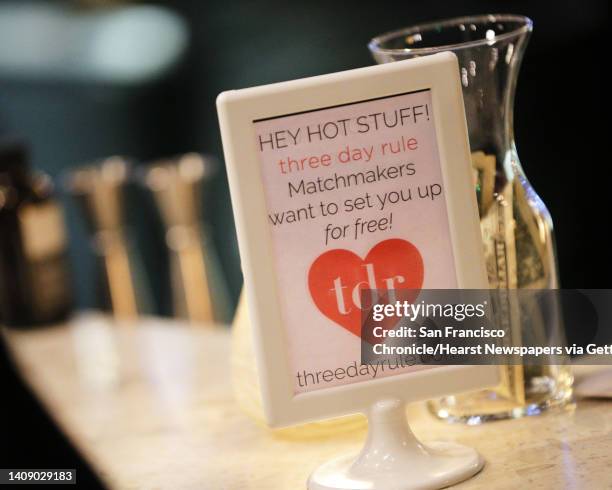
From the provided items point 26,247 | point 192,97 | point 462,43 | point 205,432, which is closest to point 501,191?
point 462,43

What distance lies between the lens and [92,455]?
3.87ft

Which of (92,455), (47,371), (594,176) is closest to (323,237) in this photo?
(92,455)

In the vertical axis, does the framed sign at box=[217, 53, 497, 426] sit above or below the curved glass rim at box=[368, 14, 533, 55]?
below

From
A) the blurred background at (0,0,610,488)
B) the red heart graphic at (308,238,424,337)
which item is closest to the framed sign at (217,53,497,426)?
the red heart graphic at (308,238,424,337)

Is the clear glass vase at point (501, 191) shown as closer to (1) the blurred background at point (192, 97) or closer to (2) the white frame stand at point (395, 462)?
(2) the white frame stand at point (395, 462)

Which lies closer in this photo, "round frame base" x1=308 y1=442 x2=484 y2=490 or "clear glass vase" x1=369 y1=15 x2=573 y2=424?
"round frame base" x1=308 y1=442 x2=484 y2=490

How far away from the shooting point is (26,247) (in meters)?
2.04

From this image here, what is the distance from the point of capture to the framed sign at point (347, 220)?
0.89 meters

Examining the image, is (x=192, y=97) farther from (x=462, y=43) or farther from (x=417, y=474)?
(x=417, y=474)

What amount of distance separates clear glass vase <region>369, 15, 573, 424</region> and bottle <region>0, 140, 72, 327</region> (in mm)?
1169

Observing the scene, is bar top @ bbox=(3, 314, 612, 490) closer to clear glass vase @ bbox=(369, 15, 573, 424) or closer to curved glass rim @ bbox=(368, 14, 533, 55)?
clear glass vase @ bbox=(369, 15, 573, 424)

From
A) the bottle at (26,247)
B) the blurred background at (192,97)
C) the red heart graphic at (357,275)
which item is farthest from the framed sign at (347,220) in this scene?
the blurred background at (192,97)

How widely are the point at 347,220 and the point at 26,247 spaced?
1279mm

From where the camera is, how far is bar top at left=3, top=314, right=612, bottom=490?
941 millimetres
